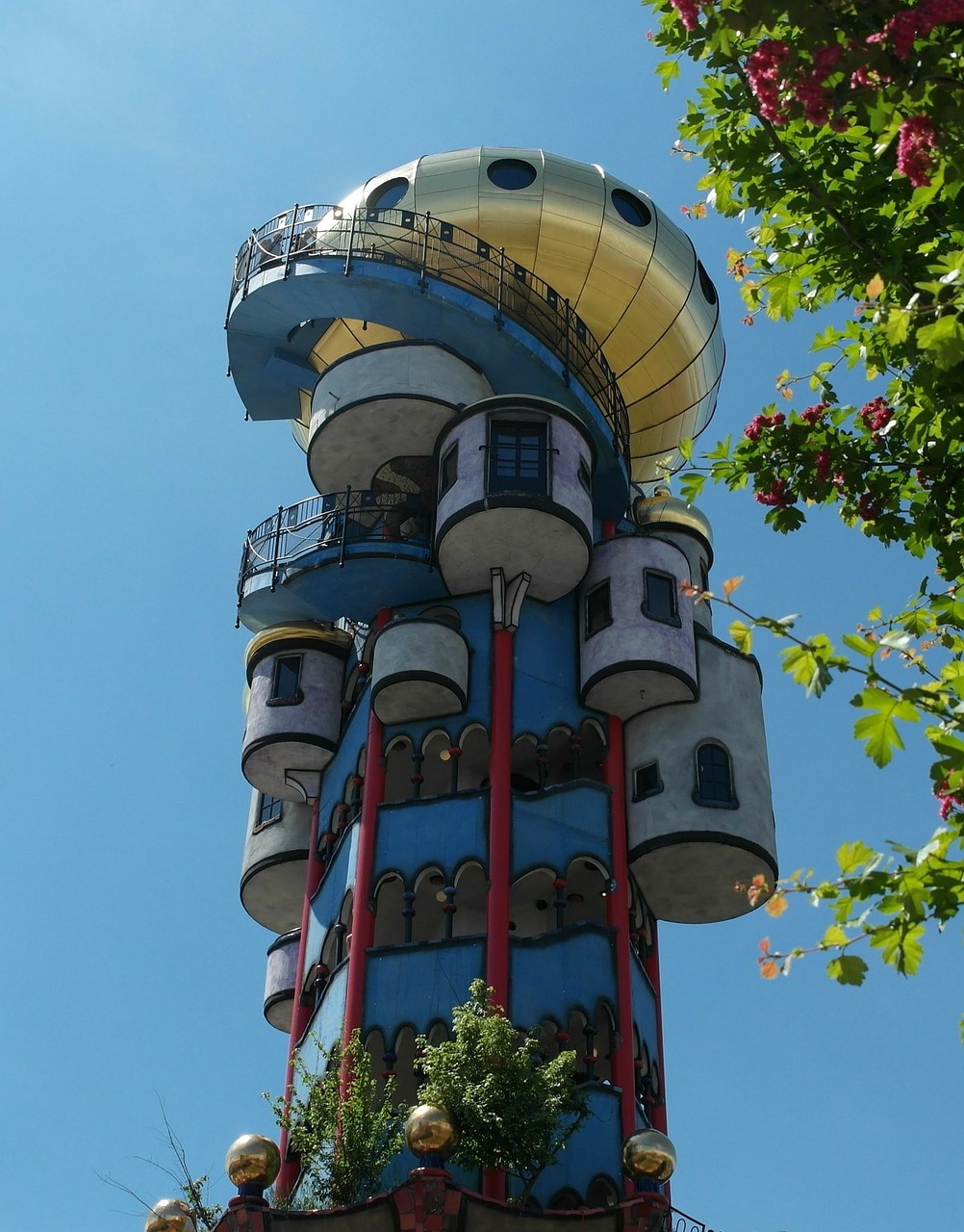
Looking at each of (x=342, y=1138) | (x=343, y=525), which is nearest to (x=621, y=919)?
(x=342, y=1138)

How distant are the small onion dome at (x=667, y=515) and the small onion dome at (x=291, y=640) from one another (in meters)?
5.94

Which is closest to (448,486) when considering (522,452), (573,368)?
(522,452)

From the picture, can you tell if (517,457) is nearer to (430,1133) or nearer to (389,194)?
(389,194)

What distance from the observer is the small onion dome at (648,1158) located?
18.4 meters

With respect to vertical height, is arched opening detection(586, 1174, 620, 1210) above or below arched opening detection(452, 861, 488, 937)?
below

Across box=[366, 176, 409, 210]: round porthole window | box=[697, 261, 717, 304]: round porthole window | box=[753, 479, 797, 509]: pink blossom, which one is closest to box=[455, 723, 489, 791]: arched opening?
box=[366, 176, 409, 210]: round porthole window

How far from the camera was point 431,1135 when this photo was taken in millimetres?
17750

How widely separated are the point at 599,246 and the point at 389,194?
4257mm

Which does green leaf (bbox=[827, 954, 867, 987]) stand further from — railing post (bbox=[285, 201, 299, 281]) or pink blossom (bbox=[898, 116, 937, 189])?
railing post (bbox=[285, 201, 299, 281])

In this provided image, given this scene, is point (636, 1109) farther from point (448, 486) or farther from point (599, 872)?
point (448, 486)

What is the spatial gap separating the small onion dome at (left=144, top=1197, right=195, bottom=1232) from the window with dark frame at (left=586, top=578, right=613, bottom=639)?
1133 centimetres

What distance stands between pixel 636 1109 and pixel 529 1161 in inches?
143

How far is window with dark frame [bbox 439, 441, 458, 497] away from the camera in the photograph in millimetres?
26281

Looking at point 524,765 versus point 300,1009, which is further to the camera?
point 524,765
